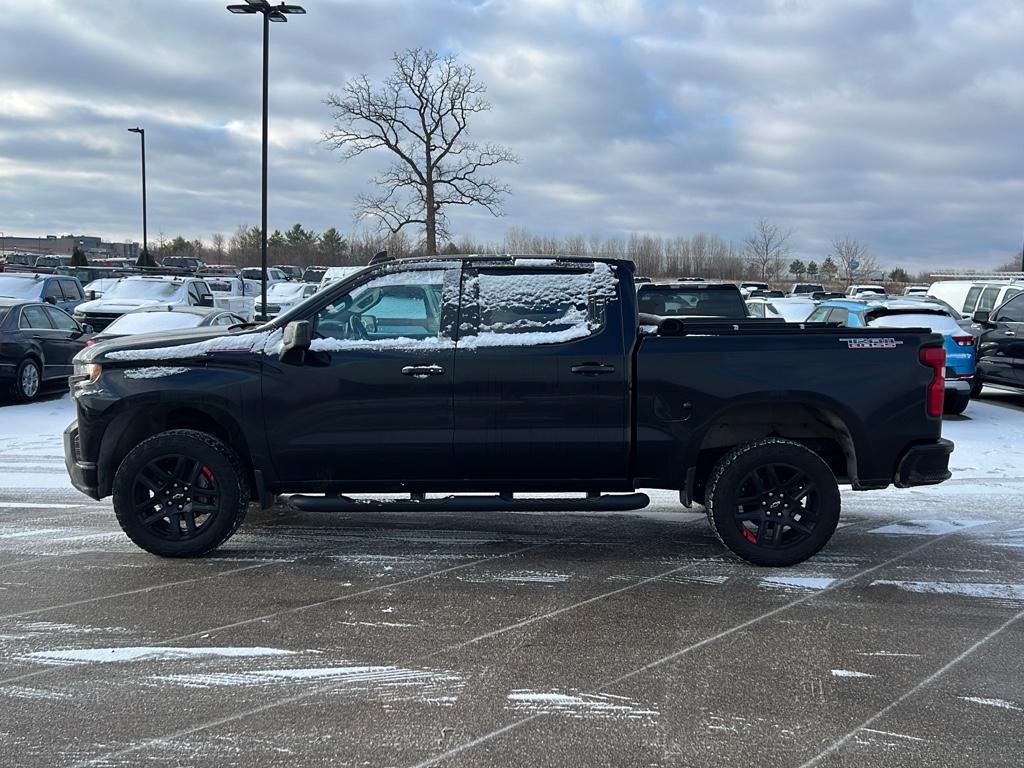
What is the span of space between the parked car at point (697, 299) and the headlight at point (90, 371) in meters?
7.99

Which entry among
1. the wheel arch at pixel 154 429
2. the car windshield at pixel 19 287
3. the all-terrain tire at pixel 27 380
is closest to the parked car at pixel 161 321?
the all-terrain tire at pixel 27 380

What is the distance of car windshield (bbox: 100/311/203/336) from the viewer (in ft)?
46.6

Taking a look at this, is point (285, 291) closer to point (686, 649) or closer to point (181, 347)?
point (181, 347)

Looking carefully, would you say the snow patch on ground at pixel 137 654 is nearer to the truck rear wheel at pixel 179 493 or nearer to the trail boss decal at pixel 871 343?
the truck rear wheel at pixel 179 493

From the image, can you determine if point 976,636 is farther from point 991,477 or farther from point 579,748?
point 991,477

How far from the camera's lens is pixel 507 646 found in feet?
15.3

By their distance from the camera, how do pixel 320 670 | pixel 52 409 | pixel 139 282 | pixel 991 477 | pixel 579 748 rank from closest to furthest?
pixel 579 748 → pixel 320 670 → pixel 991 477 → pixel 52 409 → pixel 139 282

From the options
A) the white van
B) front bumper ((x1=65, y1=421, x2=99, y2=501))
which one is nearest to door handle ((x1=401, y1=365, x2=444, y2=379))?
front bumper ((x1=65, y1=421, x2=99, y2=501))

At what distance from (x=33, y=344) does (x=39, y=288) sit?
5810 mm

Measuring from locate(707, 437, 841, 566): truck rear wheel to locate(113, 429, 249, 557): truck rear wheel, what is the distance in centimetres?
309

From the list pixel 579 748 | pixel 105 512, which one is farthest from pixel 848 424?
pixel 105 512

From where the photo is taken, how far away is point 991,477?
895 cm

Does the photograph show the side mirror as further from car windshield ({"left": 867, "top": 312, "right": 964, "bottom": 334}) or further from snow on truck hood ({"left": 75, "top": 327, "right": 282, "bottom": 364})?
car windshield ({"left": 867, "top": 312, "right": 964, "bottom": 334})

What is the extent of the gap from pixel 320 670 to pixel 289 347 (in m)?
2.25
